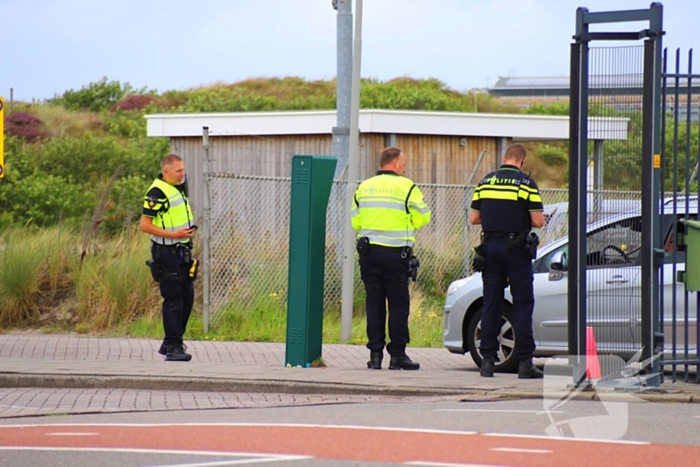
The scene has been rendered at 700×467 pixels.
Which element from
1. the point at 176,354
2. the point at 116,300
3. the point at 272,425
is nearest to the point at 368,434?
the point at 272,425

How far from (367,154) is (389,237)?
561 inches

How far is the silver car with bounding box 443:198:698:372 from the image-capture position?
355 inches

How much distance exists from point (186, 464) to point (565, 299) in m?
5.65

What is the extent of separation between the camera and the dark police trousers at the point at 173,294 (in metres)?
11.1

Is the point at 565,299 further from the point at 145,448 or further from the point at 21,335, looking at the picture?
the point at 21,335

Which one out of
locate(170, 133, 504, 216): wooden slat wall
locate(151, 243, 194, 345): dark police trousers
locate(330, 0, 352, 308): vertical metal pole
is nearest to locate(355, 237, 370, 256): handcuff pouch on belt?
locate(151, 243, 194, 345): dark police trousers

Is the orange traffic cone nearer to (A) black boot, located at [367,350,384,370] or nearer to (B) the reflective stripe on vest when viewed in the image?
(A) black boot, located at [367,350,384,370]

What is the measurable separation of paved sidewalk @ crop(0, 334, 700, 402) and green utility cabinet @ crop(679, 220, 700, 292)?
820 mm

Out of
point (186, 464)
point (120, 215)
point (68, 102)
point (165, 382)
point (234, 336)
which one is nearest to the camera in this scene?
point (186, 464)

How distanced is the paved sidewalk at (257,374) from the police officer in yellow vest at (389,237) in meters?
0.55

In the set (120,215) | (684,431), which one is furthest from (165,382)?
(120,215)

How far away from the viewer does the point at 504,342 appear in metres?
10.9

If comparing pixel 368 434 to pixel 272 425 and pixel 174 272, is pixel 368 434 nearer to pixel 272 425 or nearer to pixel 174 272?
pixel 272 425

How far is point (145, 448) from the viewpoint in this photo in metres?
6.55
